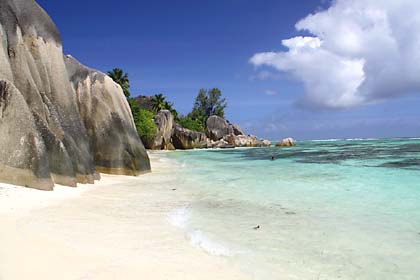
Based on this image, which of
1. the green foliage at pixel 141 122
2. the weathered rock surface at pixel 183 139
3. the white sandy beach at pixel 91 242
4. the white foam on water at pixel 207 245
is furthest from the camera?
the weathered rock surface at pixel 183 139

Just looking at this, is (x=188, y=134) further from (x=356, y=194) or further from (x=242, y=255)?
(x=242, y=255)

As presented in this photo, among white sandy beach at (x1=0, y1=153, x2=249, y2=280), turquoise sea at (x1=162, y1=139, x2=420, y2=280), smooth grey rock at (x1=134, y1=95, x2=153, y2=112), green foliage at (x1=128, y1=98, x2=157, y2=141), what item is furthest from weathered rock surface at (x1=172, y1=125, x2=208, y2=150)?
white sandy beach at (x1=0, y1=153, x2=249, y2=280)

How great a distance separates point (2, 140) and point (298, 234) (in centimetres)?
710

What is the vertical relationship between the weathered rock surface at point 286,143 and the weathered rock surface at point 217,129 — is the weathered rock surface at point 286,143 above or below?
below

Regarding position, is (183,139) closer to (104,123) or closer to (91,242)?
(104,123)

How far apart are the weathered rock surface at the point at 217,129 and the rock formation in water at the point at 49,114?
54.8 metres

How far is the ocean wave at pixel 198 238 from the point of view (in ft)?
16.3

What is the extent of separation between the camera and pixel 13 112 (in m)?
8.26

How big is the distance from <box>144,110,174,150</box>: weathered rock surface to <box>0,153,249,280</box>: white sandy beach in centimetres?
4233

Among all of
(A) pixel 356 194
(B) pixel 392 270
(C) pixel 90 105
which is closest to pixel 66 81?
(C) pixel 90 105

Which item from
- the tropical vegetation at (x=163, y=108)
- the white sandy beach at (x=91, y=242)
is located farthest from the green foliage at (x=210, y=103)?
the white sandy beach at (x=91, y=242)

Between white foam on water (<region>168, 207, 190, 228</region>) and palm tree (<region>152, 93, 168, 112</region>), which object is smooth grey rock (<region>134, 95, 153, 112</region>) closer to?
palm tree (<region>152, 93, 168, 112</region>)

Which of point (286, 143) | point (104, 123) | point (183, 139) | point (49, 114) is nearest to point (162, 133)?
point (183, 139)

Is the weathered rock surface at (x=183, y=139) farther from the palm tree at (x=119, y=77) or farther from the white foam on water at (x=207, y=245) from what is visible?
the white foam on water at (x=207, y=245)
